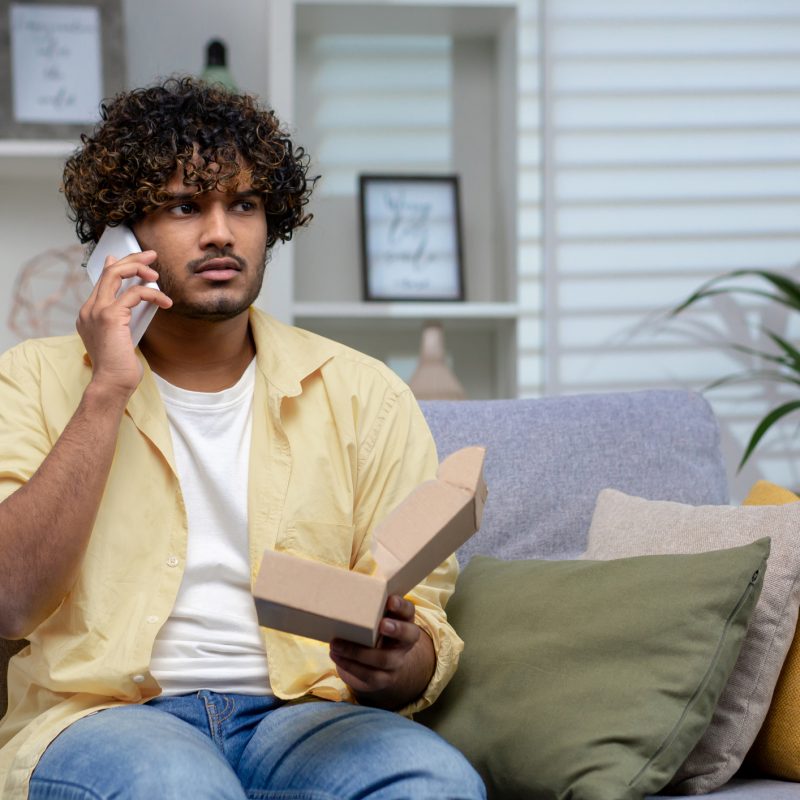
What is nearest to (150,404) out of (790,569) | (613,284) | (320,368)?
(320,368)

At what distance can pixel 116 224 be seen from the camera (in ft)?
5.43

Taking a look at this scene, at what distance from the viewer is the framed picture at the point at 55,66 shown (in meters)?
2.75

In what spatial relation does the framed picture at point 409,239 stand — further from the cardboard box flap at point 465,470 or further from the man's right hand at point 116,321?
the cardboard box flap at point 465,470

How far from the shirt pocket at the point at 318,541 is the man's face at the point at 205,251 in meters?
0.30

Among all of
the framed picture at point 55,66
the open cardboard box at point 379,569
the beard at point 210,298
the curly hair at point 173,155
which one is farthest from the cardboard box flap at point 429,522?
the framed picture at point 55,66

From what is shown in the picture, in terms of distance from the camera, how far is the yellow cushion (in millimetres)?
1513

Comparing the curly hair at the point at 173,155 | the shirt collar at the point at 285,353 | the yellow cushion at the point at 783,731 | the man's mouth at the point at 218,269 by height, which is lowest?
the yellow cushion at the point at 783,731

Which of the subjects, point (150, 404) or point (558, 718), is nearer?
point (558, 718)

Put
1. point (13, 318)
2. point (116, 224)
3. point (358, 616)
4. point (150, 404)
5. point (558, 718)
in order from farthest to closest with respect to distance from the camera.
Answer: point (13, 318) < point (116, 224) < point (150, 404) < point (558, 718) < point (358, 616)

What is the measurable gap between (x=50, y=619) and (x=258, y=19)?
1.90 metres

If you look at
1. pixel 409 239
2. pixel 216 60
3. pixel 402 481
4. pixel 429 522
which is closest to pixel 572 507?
pixel 402 481

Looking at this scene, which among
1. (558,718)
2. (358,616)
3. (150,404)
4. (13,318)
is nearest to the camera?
(358,616)

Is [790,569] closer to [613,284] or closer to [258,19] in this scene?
[613,284]

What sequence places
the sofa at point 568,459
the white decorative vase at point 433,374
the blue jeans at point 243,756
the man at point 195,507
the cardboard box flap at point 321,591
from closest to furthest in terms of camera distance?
the cardboard box flap at point 321,591, the blue jeans at point 243,756, the man at point 195,507, the sofa at point 568,459, the white decorative vase at point 433,374
